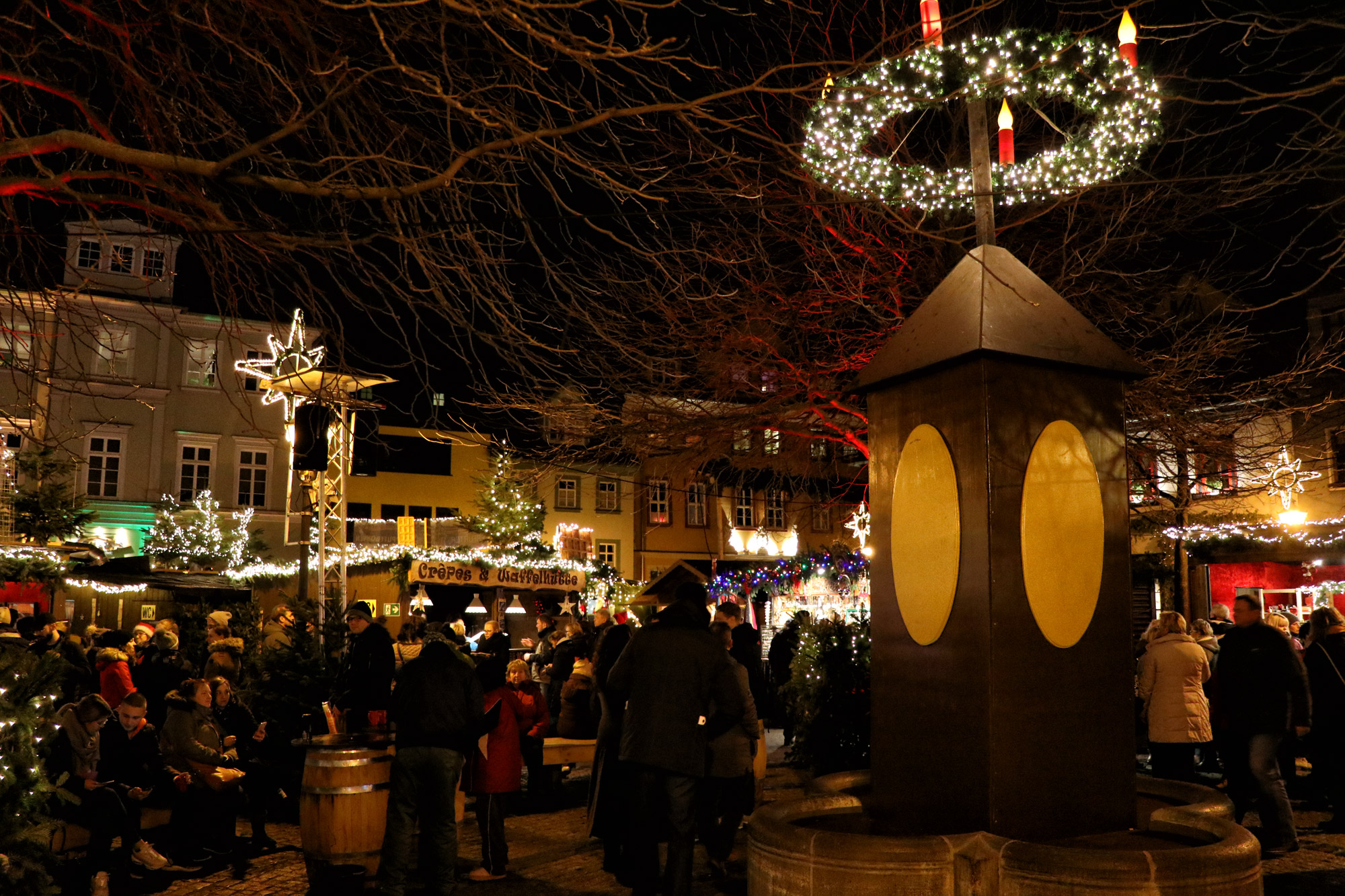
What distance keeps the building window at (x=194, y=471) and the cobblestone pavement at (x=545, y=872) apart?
28.9 meters

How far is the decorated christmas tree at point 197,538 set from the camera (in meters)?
30.5

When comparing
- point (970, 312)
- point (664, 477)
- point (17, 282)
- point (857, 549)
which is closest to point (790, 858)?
point (970, 312)

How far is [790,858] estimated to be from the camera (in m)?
4.39

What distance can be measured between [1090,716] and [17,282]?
260 inches

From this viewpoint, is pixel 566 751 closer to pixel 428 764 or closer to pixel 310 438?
pixel 428 764

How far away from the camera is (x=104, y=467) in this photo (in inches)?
1344

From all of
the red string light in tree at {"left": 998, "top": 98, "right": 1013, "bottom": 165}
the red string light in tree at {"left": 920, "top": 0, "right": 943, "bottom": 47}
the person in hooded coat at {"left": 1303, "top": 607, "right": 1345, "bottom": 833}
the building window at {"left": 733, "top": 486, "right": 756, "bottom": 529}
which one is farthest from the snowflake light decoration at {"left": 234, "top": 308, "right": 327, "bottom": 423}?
the building window at {"left": 733, "top": 486, "right": 756, "bottom": 529}

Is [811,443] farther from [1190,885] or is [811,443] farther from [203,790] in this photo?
[1190,885]

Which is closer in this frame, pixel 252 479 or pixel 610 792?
pixel 610 792

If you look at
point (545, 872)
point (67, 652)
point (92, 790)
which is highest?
point (67, 652)

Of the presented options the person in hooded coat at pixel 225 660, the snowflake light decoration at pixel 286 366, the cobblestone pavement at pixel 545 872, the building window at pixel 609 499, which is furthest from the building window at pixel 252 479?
the cobblestone pavement at pixel 545 872

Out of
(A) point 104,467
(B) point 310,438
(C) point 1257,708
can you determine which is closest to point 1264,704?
(C) point 1257,708

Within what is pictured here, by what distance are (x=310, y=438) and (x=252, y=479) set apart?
89.5 feet

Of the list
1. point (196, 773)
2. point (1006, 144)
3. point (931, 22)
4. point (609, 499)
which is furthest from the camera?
point (609, 499)
